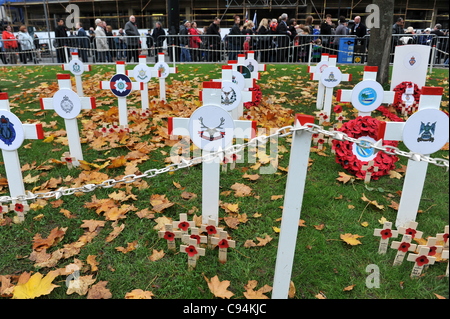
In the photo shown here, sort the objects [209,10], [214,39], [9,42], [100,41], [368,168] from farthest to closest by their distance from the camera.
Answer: [209,10] → [9,42] → [100,41] → [214,39] → [368,168]

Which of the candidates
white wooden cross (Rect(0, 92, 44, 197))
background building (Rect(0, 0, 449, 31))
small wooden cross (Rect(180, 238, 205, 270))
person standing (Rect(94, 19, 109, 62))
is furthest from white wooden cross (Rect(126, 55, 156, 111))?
background building (Rect(0, 0, 449, 31))

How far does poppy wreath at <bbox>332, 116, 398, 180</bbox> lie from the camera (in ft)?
13.2

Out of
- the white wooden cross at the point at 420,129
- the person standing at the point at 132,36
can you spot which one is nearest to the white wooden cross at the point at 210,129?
the white wooden cross at the point at 420,129

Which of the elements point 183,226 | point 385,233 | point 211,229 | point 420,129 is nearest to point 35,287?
point 183,226

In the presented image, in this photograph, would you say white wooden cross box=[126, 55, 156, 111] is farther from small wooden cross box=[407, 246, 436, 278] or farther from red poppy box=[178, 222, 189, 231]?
small wooden cross box=[407, 246, 436, 278]

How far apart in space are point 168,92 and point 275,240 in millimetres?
5785

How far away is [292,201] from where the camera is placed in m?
2.06

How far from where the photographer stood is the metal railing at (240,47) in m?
13.2

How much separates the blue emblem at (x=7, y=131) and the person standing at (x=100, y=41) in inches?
488

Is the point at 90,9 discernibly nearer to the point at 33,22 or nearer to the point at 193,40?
the point at 33,22

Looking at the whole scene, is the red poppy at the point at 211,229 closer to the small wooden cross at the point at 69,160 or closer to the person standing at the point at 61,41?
the small wooden cross at the point at 69,160

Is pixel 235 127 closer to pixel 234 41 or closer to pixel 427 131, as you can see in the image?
pixel 427 131

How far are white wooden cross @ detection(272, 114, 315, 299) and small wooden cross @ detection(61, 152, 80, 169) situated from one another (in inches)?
123

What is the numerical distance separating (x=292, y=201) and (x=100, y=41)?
1482cm
